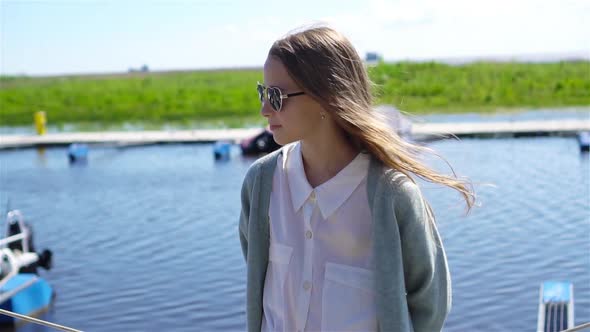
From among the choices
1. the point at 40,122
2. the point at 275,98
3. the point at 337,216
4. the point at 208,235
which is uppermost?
the point at 275,98

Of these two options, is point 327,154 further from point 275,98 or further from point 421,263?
point 421,263

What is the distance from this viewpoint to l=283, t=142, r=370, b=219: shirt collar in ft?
5.21

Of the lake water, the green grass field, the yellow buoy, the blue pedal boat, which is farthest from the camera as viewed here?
the green grass field

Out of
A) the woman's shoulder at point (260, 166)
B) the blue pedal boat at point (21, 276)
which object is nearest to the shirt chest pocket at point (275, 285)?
the woman's shoulder at point (260, 166)

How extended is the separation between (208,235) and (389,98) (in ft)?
45.5

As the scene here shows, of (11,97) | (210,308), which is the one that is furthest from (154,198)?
(11,97)

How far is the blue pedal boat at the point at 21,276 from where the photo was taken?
6875mm

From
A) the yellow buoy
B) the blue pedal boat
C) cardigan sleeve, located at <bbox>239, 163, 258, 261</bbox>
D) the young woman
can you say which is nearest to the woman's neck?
the young woman

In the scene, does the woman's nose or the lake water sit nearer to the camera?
the woman's nose

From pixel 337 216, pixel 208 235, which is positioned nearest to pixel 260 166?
pixel 337 216

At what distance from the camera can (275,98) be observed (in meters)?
1.57

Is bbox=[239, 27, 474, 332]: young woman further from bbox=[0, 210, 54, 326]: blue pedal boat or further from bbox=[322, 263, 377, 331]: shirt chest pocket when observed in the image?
bbox=[0, 210, 54, 326]: blue pedal boat

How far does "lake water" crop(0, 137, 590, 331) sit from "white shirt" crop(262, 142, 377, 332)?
7.52ft

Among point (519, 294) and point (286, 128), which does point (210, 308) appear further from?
point (286, 128)
